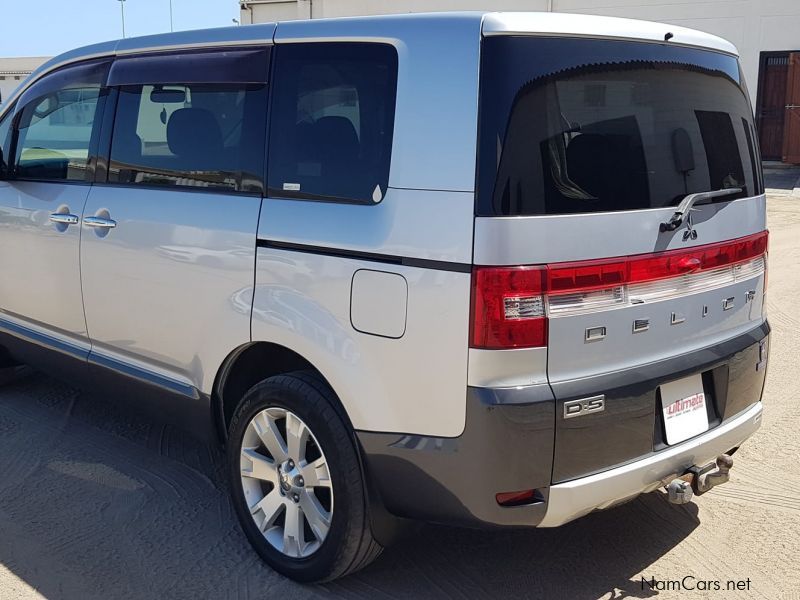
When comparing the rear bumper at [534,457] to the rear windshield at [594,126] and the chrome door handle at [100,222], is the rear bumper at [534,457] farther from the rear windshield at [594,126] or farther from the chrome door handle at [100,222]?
the chrome door handle at [100,222]

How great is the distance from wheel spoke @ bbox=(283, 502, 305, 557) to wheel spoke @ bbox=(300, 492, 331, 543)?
5 cm

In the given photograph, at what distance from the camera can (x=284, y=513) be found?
3.27 metres

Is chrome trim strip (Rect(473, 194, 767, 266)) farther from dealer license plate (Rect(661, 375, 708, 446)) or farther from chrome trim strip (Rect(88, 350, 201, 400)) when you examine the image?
chrome trim strip (Rect(88, 350, 201, 400))

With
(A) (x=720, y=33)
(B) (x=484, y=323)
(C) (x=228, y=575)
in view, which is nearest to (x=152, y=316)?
(C) (x=228, y=575)

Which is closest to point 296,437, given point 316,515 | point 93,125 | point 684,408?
point 316,515

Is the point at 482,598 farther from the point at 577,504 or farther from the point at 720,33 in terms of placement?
the point at 720,33

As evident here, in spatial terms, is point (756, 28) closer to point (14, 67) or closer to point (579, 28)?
point (579, 28)

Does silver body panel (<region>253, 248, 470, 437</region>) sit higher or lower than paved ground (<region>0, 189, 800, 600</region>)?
higher

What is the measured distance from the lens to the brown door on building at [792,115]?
58.4 ft

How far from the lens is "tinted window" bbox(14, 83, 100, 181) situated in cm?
410

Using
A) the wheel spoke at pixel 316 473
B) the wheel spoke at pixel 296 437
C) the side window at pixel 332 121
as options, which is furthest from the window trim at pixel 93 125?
the wheel spoke at pixel 316 473

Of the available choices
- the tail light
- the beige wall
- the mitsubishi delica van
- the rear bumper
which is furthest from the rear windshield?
the beige wall

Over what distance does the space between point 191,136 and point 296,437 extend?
1.33 metres

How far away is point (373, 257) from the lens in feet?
9.01
